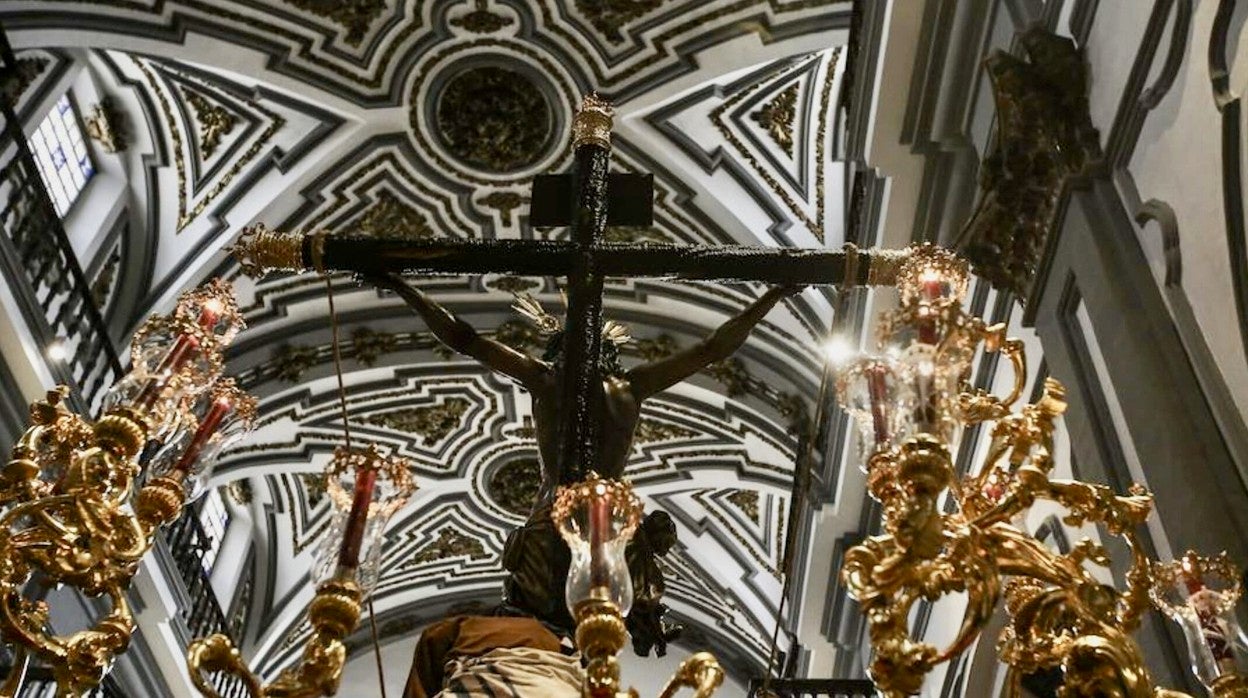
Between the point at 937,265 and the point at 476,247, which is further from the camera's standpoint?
the point at 476,247

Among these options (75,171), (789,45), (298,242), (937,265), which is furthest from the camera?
(75,171)

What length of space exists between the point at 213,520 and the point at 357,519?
1183 cm

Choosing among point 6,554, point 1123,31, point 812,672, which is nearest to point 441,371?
point 812,672

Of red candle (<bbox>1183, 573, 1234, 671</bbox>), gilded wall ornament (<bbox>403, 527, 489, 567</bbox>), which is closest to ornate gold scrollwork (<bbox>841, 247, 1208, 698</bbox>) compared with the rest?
red candle (<bbox>1183, 573, 1234, 671</bbox>)

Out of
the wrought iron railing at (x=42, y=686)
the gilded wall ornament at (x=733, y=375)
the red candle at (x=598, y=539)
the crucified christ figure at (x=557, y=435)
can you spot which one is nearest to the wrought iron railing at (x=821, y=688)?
the gilded wall ornament at (x=733, y=375)

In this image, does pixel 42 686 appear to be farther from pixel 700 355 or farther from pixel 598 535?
pixel 598 535

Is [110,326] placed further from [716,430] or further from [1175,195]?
[1175,195]

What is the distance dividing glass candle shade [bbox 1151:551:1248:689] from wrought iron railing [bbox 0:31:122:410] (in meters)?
7.04

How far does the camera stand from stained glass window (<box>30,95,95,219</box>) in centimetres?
945

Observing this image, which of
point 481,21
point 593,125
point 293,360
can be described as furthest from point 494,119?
point 593,125

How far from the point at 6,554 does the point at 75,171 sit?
8.11 metres

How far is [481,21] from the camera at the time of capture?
390 inches

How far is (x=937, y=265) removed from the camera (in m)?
2.65

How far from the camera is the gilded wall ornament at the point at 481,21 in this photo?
32.4ft
